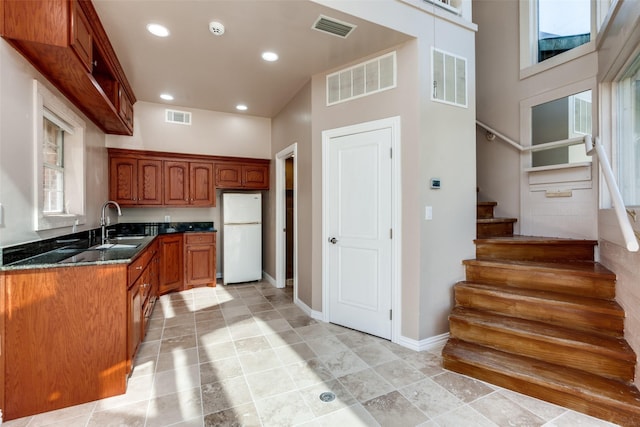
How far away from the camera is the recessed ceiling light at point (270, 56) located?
298 centimetres

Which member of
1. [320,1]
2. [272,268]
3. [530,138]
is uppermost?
[320,1]

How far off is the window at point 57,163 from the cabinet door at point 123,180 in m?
1.19

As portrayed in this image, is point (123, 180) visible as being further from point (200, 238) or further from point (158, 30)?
point (158, 30)

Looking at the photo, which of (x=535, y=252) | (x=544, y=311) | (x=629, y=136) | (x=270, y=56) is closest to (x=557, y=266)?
(x=535, y=252)

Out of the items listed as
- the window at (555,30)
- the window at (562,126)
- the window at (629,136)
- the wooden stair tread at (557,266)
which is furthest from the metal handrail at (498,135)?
the wooden stair tread at (557,266)

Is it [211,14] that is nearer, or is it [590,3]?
[211,14]

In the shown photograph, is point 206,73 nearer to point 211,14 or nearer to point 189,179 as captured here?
point 211,14

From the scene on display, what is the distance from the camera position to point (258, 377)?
88.5 inches

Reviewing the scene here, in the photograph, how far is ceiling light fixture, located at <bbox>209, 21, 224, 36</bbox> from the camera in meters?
2.48

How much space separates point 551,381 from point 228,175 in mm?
4613

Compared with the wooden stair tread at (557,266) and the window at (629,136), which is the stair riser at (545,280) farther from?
the window at (629,136)

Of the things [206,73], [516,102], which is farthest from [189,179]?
[516,102]

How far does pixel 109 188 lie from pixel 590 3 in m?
6.16

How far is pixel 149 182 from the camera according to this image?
443cm
